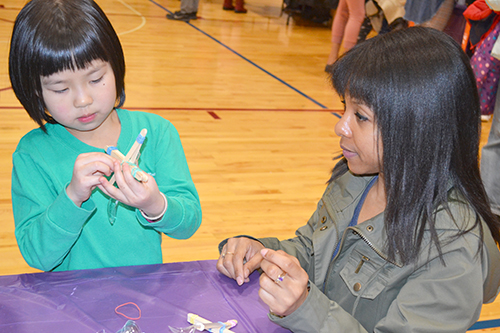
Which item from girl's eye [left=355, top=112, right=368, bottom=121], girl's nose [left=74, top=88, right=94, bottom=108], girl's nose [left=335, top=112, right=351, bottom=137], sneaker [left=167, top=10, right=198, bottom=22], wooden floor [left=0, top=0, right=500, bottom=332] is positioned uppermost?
girl's eye [left=355, top=112, right=368, bottom=121]

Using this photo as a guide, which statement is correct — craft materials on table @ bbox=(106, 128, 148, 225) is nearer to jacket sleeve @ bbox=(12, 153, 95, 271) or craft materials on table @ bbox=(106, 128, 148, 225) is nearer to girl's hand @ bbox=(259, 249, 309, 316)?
jacket sleeve @ bbox=(12, 153, 95, 271)

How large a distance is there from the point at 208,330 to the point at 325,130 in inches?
112

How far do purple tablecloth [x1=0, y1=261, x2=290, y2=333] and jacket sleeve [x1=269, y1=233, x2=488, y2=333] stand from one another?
0.07 metres

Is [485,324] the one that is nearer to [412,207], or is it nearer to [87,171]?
[412,207]

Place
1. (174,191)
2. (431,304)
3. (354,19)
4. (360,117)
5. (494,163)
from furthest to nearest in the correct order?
(354,19) < (494,163) < (174,191) < (360,117) < (431,304)

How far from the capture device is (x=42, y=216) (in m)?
0.99

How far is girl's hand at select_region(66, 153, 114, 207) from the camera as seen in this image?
0.94 metres

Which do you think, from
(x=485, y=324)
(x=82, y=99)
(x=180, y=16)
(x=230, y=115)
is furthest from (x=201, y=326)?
(x=180, y=16)

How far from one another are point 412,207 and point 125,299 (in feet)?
1.83

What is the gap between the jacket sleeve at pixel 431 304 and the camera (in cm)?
85

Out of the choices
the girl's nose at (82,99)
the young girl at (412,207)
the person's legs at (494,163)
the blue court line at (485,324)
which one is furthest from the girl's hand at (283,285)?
the person's legs at (494,163)

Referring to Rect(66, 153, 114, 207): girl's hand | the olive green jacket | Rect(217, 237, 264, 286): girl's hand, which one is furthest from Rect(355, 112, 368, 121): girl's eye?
Rect(66, 153, 114, 207): girl's hand

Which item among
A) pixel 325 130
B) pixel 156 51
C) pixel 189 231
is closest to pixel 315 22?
pixel 156 51

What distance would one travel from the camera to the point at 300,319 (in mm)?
874
